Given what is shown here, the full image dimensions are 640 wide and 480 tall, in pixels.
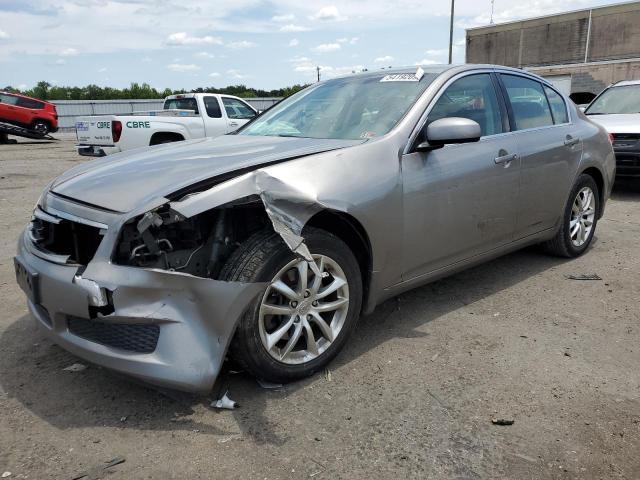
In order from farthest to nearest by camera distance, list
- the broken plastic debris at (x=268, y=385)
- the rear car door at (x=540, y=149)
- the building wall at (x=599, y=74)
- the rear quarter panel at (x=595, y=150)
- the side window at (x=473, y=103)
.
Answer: the building wall at (x=599, y=74) < the rear quarter panel at (x=595, y=150) < the rear car door at (x=540, y=149) < the side window at (x=473, y=103) < the broken plastic debris at (x=268, y=385)

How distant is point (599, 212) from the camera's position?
17.1 feet

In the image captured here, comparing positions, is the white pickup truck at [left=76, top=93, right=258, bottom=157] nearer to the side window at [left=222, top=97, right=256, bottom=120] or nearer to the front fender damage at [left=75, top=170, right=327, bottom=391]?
the side window at [left=222, top=97, right=256, bottom=120]

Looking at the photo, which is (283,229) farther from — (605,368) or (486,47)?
(486,47)

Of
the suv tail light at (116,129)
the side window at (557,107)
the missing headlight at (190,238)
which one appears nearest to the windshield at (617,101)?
the side window at (557,107)

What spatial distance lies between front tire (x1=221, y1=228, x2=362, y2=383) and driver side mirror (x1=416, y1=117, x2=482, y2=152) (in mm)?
895

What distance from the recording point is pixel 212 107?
42.0 ft

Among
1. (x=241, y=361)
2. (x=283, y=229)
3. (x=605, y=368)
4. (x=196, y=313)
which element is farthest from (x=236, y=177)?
(x=605, y=368)

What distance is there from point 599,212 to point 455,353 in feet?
9.65

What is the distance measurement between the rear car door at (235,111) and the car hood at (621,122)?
307 inches

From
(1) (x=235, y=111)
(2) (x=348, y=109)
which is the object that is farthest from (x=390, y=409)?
(1) (x=235, y=111)

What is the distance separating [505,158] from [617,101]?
272 inches

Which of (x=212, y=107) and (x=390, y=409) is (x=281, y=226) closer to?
(x=390, y=409)

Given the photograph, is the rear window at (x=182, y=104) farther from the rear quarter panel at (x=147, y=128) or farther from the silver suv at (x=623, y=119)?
the silver suv at (x=623, y=119)

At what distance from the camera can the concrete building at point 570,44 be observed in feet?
127
